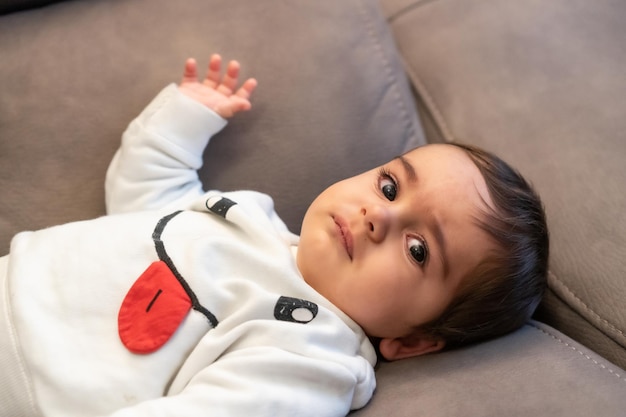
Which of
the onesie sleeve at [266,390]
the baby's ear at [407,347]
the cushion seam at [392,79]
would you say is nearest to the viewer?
the onesie sleeve at [266,390]

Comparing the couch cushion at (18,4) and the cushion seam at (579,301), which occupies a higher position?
the couch cushion at (18,4)

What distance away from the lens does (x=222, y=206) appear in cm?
87

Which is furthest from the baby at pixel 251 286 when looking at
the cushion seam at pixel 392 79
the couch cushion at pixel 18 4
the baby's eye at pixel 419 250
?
the couch cushion at pixel 18 4

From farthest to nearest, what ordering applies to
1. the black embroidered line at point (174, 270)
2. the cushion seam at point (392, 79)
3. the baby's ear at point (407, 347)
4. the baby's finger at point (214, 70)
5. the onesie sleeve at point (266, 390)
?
the cushion seam at point (392, 79)
the baby's finger at point (214, 70)
the baby's ear at point (407, 347)
the black embroidered line at point (174, 270)
the onesie sleeve at point (266, 390)

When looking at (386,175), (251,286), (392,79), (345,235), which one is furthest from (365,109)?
(251,286)

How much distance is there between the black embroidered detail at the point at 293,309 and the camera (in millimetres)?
776

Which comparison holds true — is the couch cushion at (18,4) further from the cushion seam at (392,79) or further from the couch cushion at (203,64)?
the cushion seam at (392,79)

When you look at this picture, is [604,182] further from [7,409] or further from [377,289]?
[7,409]

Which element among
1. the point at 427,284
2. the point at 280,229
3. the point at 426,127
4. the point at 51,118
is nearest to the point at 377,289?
the point at 427,284

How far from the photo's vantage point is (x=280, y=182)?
1.02m

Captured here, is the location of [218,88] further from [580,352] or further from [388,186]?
[580,352]

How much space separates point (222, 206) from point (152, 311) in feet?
0.64

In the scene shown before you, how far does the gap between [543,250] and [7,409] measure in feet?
2.47

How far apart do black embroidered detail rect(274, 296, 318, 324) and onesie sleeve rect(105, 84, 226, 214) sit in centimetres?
27
